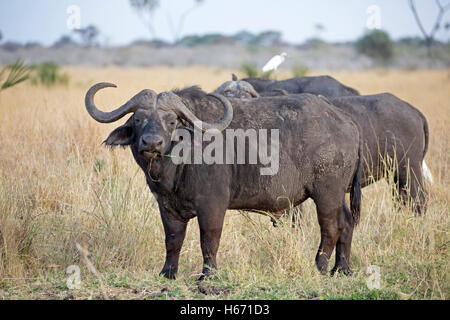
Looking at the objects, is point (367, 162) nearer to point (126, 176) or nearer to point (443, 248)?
point (443, 248)

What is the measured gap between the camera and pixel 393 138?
7.25 metres

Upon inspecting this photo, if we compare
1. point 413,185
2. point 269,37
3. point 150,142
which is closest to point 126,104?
point 150,142

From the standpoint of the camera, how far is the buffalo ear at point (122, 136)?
17.0 feet

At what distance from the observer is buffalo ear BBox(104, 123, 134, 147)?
5.19 m

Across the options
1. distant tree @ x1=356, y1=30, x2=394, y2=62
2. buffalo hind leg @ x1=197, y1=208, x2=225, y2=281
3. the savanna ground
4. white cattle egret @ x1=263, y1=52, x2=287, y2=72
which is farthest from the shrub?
distant tree @ x1=356, y1=30, x2=394, y2=62

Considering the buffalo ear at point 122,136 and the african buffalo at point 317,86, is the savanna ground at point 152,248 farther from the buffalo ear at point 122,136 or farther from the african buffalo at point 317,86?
the african buffalo at point 317,86

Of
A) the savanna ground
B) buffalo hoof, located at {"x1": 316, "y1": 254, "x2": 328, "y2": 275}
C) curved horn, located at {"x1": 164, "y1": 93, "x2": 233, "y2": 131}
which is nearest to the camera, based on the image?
the savanna ground

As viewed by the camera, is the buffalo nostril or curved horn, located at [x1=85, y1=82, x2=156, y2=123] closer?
the buffalo nostril

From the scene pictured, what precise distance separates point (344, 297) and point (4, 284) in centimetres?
290

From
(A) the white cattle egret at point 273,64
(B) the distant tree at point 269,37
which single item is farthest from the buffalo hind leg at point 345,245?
(B) the distant tree at point 269,37

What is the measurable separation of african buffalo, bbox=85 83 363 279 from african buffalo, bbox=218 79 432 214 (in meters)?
1.33

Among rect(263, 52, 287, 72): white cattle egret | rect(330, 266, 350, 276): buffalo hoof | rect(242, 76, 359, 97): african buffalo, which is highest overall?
rect(263, 52, 287, 72): white cattle egret

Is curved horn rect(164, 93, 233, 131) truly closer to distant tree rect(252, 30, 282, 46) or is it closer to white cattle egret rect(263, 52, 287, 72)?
white cattle egret rect(263, 52, 287, 72)
